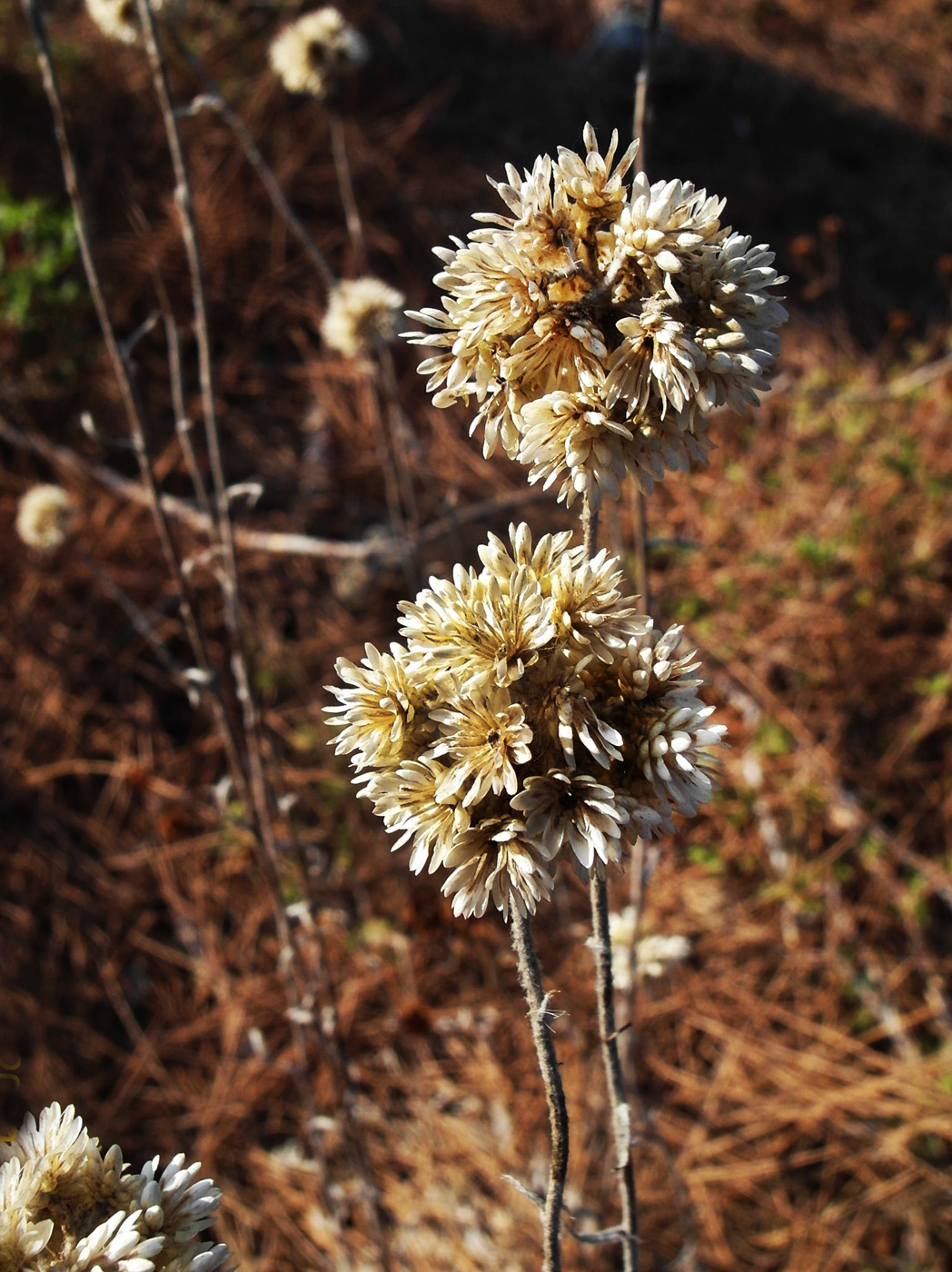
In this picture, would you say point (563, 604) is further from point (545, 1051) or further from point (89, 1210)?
point (89, 1210)

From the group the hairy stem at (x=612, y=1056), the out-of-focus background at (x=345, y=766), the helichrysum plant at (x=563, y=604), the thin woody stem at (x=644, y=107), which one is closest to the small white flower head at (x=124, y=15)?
the out-of-focus background at (x=345, y=766)

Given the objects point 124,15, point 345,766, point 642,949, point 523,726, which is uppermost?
point 124,15

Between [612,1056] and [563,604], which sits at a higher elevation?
[563,604]

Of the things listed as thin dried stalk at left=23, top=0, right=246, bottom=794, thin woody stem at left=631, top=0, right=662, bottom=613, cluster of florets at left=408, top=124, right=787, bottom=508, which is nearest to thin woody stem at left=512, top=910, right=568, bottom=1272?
cluster of florets at left=408, top=124, right=787, bottom=508

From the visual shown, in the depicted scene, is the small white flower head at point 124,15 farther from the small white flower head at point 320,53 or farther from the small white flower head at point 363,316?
the small white flower head at point 363,316

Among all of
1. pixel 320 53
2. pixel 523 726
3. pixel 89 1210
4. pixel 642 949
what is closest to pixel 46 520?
pixel 320 53

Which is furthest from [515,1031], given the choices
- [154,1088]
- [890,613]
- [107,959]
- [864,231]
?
[864,231]
